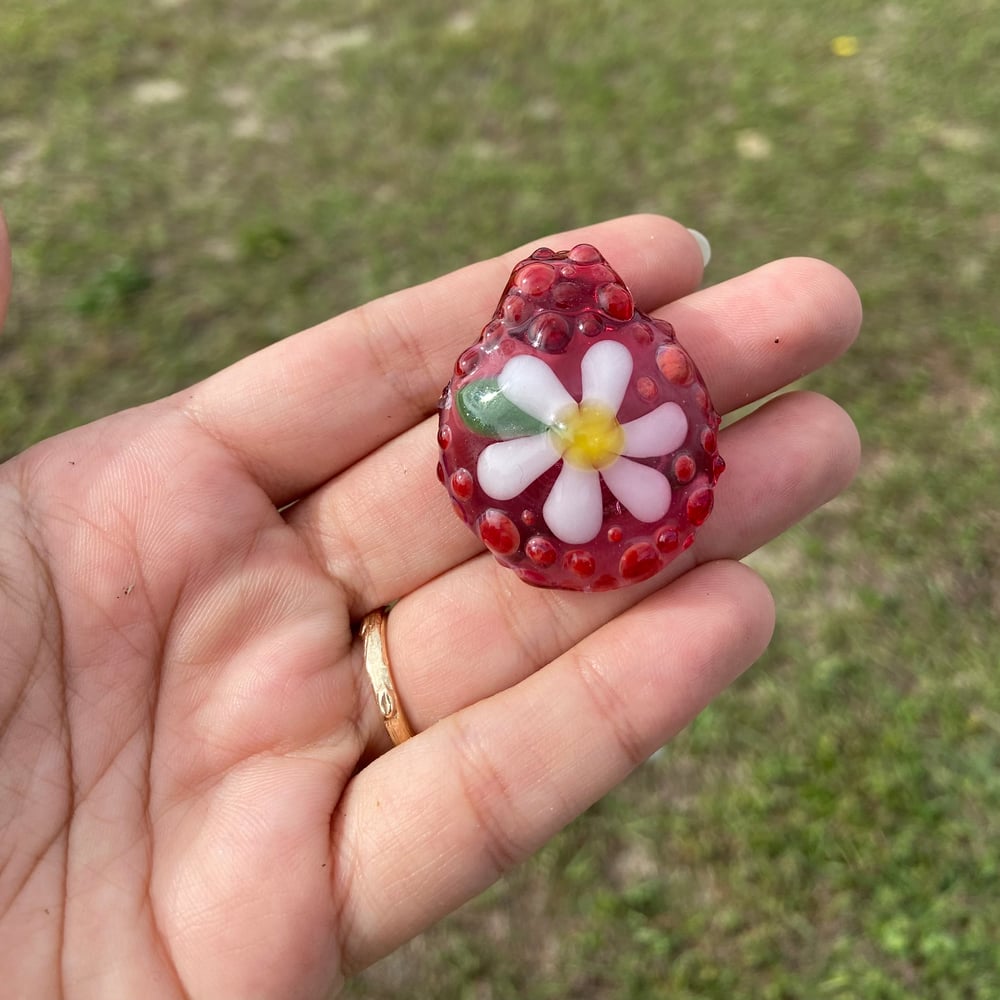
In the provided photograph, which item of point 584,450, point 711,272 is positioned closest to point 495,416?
point 584,450

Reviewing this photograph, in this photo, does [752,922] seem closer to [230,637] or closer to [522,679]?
[522,679]

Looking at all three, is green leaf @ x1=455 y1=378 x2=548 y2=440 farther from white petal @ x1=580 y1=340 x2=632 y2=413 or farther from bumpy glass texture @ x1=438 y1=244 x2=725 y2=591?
white petal @ x1=580 y1=340 x2=632 y2=413

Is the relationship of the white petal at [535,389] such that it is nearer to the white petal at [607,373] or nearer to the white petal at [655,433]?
the white petal at [607,373]

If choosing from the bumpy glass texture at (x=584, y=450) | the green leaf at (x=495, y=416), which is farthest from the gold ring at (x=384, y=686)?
the green leaf at (x=495, y=416)

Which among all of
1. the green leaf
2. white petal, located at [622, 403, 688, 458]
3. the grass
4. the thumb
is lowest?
the grass

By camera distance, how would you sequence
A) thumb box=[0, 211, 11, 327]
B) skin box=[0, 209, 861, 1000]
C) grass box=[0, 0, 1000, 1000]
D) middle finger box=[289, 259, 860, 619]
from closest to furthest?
skin box=[0, 209, 861, 1000] < thumb box=[0, 211, 11, 327] < middle finger box=[289, 259, 860, 619] < grass box=[0, 0, 1000, 1000]

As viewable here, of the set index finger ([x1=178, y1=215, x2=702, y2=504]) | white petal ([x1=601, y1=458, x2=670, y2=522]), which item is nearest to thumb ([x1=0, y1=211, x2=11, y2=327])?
index finger ([x1=178, y1=215, x2=702, y2=504])

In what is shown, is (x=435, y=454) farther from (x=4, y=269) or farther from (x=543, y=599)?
(x=4, y=269)
